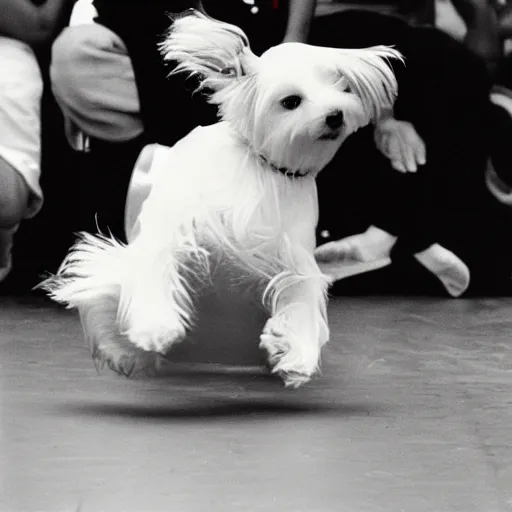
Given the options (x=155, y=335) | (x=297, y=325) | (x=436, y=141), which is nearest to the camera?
(x=155, y=335)

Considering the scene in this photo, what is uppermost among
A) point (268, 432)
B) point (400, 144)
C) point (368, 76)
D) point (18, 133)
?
point (368, 76)

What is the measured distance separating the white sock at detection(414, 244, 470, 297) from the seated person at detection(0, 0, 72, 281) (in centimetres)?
189

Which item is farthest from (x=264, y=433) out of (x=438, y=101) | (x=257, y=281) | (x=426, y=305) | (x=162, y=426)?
(x=438, y=101)

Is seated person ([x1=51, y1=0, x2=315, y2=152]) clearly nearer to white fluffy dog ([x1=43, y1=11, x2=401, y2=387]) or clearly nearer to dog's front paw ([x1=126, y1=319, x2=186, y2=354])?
white fluffy dog ([x1=43, y1=11, x2=401, y2=387])

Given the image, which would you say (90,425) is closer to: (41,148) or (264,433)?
(264,433)

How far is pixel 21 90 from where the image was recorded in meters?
6.05

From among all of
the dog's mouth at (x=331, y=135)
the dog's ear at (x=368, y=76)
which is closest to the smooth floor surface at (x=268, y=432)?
the dog's mouth at (x=331, y=135)

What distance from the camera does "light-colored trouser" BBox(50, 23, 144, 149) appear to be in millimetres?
6000

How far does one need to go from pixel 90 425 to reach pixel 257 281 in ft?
2.22

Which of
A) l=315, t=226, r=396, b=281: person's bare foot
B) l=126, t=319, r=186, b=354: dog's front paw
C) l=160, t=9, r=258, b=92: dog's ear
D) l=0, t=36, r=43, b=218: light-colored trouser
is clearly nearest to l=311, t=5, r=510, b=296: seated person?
l=315, t=226, r=396, b=281: person's bare foot

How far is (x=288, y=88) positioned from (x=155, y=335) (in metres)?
0.79

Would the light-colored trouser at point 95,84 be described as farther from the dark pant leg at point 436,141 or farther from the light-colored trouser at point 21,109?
the dark pant leg at point 436,141

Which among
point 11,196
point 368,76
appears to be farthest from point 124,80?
point 368,76

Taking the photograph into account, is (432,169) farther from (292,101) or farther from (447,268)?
(292,101)
